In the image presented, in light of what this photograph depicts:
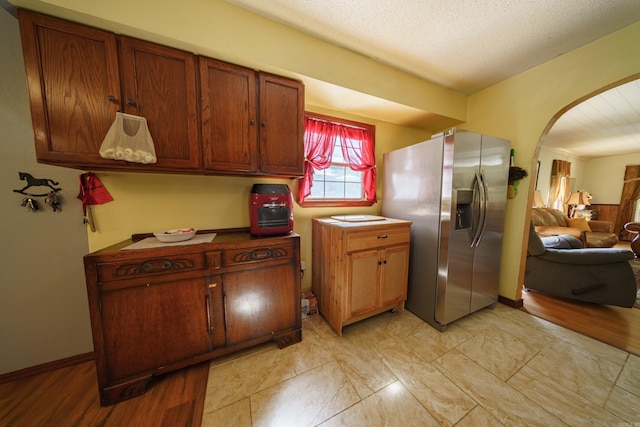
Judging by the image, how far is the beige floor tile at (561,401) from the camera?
109 centimetres

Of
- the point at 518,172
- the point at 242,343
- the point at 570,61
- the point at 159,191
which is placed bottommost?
the point at 242,343

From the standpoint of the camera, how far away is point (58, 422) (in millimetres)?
1083

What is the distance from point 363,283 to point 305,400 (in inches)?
35.4

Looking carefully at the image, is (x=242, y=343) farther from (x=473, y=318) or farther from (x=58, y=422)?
(x=473, y=318)

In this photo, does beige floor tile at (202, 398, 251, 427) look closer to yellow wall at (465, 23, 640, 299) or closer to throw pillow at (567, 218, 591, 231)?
yellow wall at (465, 23, 640, 299)

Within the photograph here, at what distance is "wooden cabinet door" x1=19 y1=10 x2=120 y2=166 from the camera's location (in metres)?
1.07

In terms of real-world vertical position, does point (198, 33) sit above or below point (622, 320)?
above

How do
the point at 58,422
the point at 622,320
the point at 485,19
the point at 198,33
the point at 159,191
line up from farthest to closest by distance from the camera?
the point at 622,320, the point at 159,191, the point at 485,19, the point at 198,33, the point at 58,422

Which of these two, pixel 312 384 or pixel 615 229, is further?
pixel 615 229

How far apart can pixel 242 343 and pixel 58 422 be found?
959mm

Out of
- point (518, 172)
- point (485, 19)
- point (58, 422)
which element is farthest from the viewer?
point (518, 172)

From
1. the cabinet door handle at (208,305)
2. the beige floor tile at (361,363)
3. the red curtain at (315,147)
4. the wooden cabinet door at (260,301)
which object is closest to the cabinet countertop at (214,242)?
the wooden cabinet door at (260,301)

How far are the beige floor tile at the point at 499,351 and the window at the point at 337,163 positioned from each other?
5.39 feet

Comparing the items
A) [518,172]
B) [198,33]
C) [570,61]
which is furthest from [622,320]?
[198,33]
